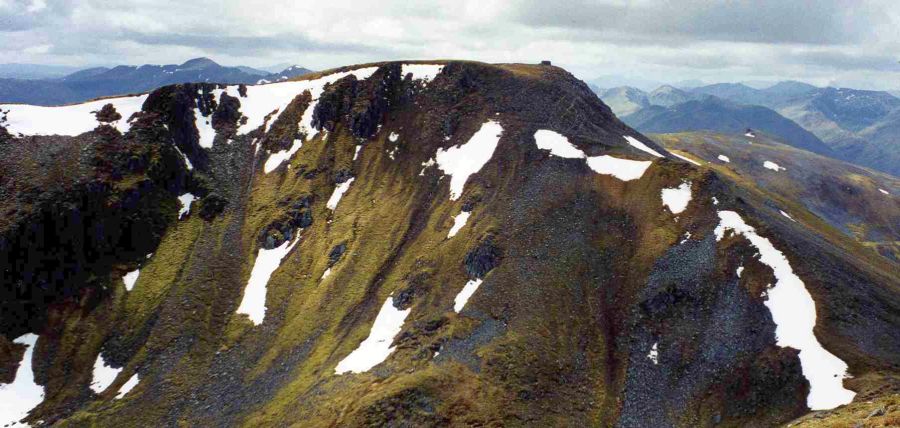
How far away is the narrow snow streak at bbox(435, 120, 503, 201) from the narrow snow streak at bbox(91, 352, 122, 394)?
74345 millimetres

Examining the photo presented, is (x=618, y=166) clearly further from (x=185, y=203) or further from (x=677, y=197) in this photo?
(x=185, y=203)

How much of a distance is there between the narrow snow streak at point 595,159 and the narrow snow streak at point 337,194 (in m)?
50.3

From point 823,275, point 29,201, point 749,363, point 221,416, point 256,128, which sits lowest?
point 221,416

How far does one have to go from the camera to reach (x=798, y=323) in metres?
66.9

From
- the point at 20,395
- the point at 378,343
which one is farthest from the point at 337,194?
the point at 20,395

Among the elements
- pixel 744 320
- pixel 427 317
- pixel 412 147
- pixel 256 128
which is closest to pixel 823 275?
pixel 744 320

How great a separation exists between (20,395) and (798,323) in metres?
125

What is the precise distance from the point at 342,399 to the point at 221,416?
74.6 ft

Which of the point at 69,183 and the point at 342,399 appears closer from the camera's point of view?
the point at 342,399

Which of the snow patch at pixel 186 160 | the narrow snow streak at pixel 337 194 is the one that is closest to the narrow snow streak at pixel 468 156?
the narrow snow streak at pixel 337 194

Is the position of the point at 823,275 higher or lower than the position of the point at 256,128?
lower

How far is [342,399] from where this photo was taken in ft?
231

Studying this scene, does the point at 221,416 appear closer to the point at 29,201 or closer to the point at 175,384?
the point at 175,384

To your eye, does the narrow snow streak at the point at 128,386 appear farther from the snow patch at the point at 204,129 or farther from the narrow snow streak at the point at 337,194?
the snow patch at the point at 204,129
